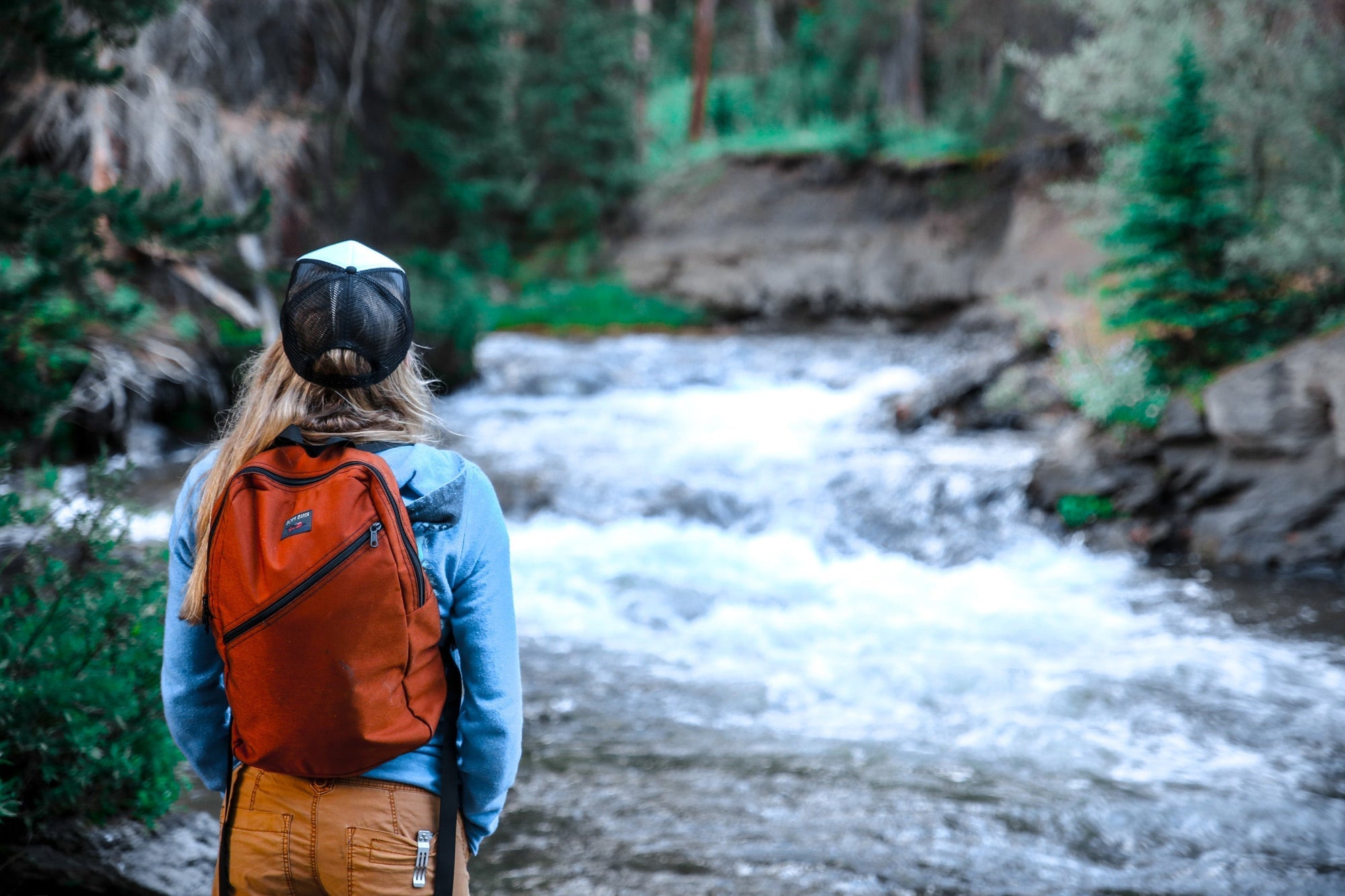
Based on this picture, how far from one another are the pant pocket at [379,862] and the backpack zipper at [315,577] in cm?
42

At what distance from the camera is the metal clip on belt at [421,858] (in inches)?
→ 72.0

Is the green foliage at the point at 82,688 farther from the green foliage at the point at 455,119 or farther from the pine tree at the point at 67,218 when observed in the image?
the green foliage at the point at 455,119

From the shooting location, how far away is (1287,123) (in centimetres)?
938

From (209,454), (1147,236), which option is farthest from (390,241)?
(209,454)

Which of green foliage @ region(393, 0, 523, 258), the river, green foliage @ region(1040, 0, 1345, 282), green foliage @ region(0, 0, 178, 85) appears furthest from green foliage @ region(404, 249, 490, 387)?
green foliage @ region(0, 0, 178, 85)

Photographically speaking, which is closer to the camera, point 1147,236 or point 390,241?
point 1147,236

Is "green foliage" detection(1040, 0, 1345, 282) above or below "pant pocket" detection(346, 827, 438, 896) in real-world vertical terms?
above

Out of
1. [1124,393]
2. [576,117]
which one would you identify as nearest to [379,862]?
[1124,393]

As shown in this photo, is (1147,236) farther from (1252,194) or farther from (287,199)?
(287,199)

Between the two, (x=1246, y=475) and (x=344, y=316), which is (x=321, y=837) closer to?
(x=344, y=316)

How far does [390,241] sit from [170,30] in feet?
26.9

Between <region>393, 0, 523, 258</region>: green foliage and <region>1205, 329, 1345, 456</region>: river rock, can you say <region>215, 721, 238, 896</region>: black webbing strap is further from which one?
<region>393, 0, 523, 258</region>: green foliage

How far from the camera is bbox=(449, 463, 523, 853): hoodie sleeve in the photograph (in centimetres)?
187

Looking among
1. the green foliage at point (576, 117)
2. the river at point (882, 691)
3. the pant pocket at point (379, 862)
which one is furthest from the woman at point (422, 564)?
the green foliage at point (576, 117)
